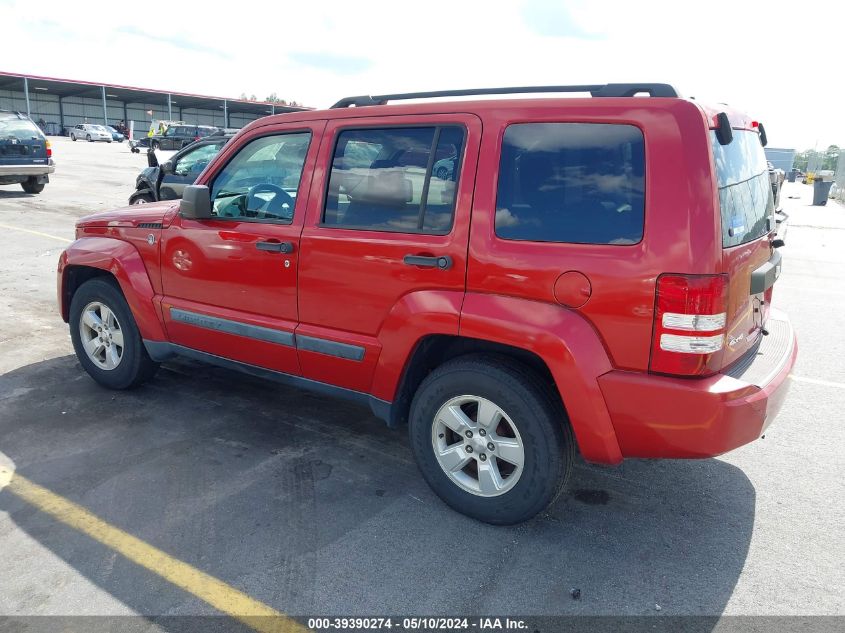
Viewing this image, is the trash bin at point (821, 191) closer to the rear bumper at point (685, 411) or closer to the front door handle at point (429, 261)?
the rear bumper at point (685, 411)

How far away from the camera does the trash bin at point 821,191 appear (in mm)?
25047

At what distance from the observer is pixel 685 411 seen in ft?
8.79

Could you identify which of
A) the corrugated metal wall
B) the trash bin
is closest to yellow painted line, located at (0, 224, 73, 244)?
the trash bin

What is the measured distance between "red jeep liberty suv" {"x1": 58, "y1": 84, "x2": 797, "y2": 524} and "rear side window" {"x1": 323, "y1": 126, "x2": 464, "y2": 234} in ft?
0.04

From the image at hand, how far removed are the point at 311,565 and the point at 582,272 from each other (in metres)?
1.72

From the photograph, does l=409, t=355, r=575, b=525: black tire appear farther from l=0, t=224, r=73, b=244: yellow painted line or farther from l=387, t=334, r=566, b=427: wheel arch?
l=0, t=224, r=73, b=244: yellow painted line

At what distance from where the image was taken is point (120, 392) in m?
4.73

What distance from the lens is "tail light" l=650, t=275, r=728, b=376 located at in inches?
103

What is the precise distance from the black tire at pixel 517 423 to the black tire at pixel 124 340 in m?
2.34

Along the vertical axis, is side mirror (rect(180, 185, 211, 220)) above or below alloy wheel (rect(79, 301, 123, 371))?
above

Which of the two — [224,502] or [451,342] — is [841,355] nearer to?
[451,342]

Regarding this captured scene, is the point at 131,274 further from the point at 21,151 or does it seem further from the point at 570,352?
the point at 21,151

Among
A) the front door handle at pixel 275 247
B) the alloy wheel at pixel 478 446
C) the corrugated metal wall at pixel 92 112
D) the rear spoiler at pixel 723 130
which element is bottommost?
the alloy wheel at pixel 478 446

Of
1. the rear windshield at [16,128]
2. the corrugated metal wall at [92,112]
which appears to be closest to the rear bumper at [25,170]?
the rear windshield at [16,128]
